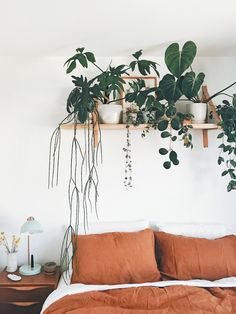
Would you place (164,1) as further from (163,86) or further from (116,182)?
(116,182)

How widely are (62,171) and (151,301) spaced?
132cm

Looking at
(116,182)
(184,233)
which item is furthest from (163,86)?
(184,233)

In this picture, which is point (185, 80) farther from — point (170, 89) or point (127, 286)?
point (127, 286)

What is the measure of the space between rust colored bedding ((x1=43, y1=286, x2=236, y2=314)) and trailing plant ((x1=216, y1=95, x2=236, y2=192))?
941 millimetres

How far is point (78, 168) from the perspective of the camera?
287 cm

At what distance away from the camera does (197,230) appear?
279 cm

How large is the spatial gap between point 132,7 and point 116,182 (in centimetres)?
147

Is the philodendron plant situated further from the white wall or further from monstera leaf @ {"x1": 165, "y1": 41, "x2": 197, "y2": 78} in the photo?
the white wall

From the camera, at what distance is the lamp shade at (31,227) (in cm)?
256

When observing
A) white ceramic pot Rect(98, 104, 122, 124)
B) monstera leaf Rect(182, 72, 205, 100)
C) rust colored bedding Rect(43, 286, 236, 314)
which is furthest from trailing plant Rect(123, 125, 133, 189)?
rust colored bedding Rect(43, 286, 236, 314)

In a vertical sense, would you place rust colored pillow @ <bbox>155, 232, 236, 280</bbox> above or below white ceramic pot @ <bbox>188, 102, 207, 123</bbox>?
below

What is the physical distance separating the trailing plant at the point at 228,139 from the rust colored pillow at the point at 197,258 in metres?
0.48

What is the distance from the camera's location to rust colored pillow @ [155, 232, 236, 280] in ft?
8.08

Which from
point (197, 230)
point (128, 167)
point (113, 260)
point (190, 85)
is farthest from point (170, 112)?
point (113, 260)
